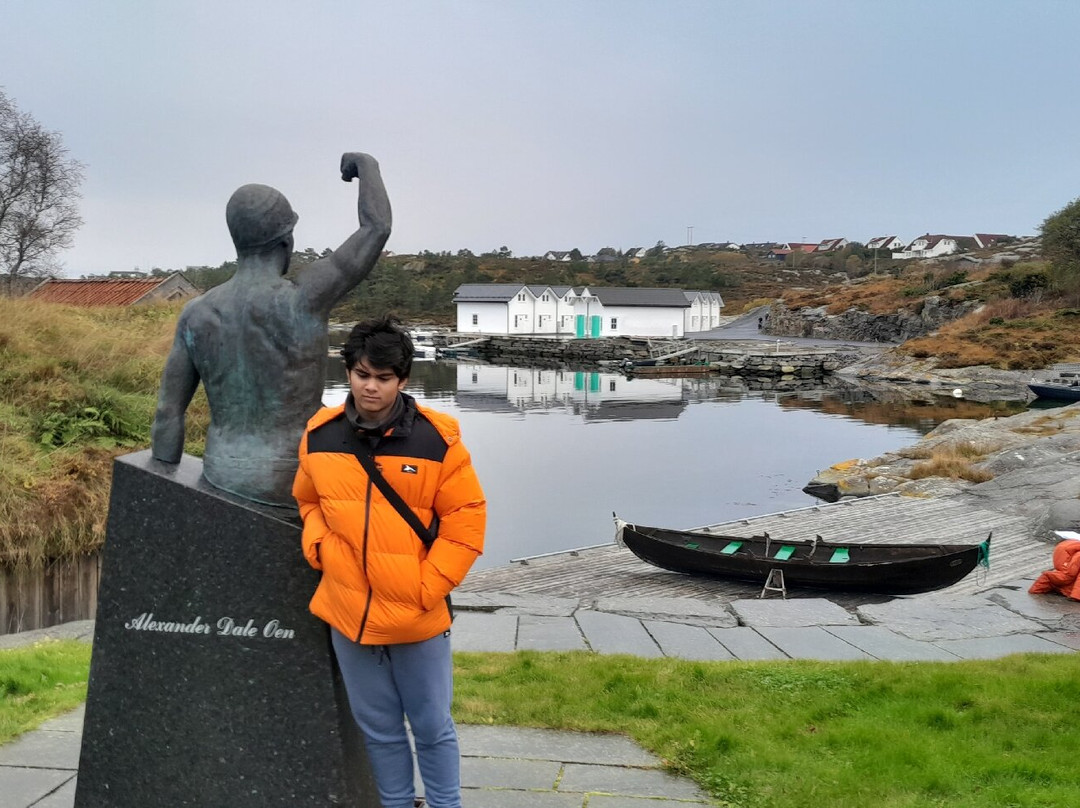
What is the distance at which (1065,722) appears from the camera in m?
4.25

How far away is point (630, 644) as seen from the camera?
20.2 ft

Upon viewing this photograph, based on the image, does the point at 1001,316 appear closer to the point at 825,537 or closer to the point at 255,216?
the point at 825,537

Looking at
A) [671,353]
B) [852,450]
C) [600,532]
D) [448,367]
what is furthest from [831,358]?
[600,532]

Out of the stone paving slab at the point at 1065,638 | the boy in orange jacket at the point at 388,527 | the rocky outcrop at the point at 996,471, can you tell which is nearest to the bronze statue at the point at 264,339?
the boy in orange jacket at the point at 388,527

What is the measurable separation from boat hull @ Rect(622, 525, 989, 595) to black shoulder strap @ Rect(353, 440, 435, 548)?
27.9ft

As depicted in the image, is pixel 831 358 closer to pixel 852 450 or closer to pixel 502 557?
pixel 852 450

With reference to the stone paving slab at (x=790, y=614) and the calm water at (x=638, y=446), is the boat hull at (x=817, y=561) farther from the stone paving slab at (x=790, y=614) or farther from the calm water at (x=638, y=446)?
the calm water at (x=638, y=446)

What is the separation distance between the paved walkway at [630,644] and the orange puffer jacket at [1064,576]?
13cm

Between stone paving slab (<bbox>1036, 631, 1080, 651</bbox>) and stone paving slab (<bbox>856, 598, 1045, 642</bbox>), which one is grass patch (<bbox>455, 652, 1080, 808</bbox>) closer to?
stone paving slab (<bbox>1036, 631, 1080, 651</bbox>)

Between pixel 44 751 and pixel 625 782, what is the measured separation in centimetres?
239

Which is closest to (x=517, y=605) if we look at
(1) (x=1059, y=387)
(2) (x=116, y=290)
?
(2) (x=116, y=290)

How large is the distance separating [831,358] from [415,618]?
5241cm

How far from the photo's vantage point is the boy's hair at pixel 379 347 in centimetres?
262

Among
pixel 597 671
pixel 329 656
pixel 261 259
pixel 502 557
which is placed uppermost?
pixel 261 259
